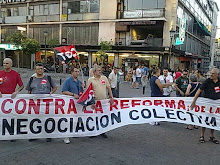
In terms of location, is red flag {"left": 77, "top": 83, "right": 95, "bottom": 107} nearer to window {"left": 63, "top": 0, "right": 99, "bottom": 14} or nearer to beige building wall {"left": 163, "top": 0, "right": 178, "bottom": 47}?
beige building wall {"left": 163, "top": 0, "right": 178, "bottom": 47}

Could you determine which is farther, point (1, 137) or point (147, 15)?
point (147, 15)

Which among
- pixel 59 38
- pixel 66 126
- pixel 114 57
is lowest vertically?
pixel 66 126

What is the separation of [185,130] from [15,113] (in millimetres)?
4582

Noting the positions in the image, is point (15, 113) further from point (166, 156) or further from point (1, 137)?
point (166, 156)

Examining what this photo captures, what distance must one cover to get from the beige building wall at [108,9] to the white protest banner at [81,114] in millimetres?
24778

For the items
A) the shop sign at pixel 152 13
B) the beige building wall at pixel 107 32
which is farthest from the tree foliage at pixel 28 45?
the shop sign at pixel 152 13

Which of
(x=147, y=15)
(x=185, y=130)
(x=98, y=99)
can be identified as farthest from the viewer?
(x=147, y=15)

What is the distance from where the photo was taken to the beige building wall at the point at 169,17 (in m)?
26.8

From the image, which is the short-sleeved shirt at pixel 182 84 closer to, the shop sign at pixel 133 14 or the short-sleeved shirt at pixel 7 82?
the short-sleeved shirt at pixel 7 82

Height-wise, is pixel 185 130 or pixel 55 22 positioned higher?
pixel 55 22

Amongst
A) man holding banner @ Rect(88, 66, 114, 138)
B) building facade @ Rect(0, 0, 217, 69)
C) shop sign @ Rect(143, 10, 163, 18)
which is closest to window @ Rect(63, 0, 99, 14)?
building facade @ Rect(0, 0, 217, 69)

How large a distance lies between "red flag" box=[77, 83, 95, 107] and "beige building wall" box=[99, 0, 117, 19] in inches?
991

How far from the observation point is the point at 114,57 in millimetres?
29219

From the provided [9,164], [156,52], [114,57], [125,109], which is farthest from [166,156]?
[114,57]
